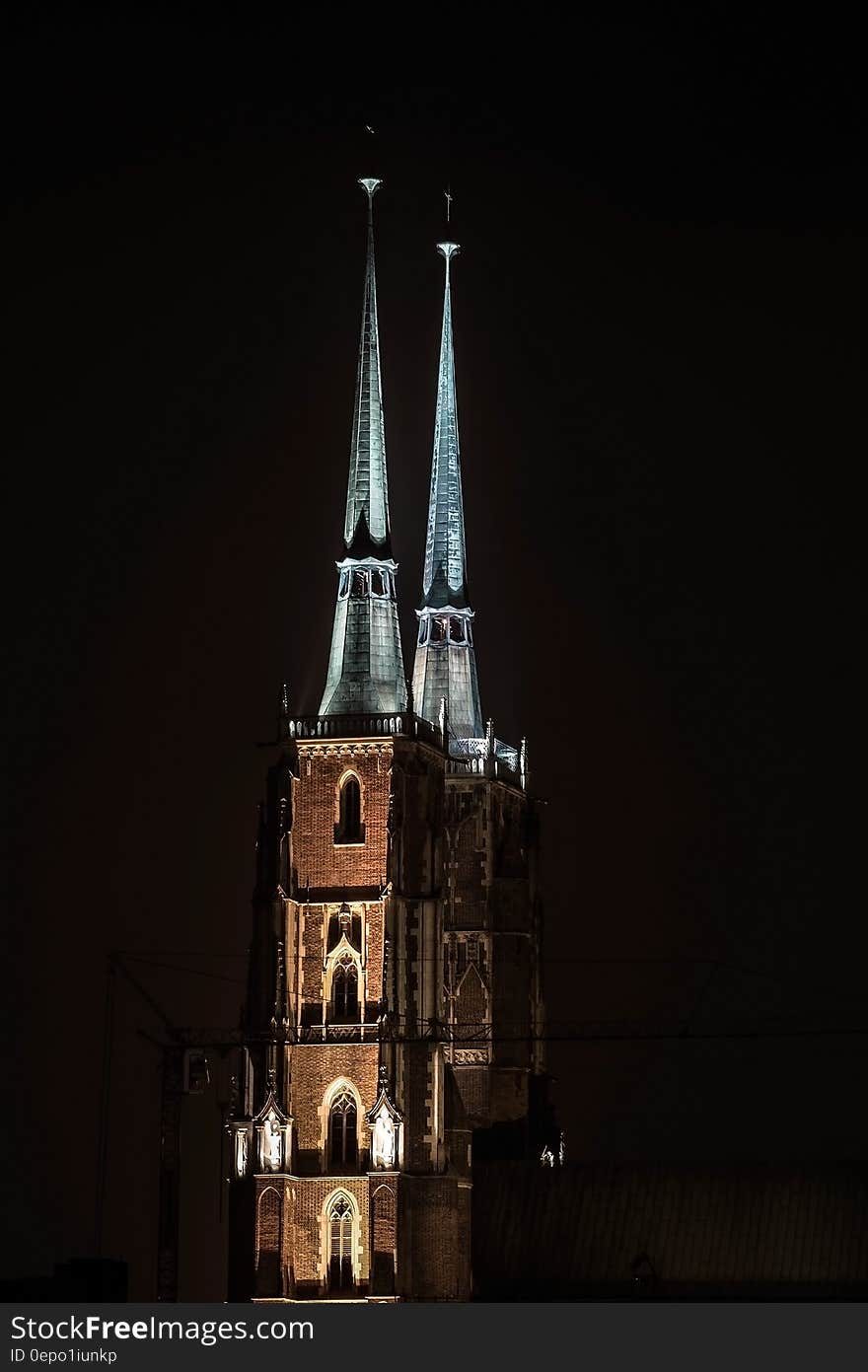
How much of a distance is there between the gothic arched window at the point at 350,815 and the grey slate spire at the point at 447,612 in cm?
1143

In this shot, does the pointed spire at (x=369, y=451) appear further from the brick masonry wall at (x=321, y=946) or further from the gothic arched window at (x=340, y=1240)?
the gothic arched window at (x=340, y=1240)

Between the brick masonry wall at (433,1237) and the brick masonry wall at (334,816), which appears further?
the brick masonry wall at (334,816)

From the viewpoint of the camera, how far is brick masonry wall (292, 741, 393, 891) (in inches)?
5315

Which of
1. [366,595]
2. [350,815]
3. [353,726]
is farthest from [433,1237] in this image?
[366,595]

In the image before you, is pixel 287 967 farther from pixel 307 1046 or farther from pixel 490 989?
pixel 490 989

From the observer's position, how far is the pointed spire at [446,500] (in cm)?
15100

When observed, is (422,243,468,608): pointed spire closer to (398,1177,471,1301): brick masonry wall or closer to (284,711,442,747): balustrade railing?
(284,711,442,747): balustrade railing

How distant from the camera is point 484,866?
148 metres

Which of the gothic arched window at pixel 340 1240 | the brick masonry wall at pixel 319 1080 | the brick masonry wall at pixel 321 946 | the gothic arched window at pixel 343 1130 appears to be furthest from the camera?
the brick masonry wall at pixel 321 946

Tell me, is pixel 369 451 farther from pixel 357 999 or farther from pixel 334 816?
pixel 357 999

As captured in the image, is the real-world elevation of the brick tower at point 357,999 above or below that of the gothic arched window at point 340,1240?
above

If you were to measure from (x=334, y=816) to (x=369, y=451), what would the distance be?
16.5m

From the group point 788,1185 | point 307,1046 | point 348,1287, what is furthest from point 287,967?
point 788,1185

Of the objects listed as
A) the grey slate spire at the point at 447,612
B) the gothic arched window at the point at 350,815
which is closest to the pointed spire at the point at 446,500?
the grey slate spire at the point at 447,612
